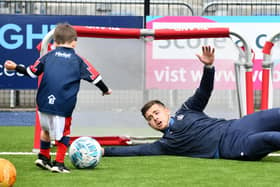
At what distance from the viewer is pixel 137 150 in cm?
748

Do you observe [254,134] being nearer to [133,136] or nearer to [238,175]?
[238,175]

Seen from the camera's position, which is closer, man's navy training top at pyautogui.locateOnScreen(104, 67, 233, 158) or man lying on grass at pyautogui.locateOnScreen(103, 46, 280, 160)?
man lying on grass at pyautogui.locateOnScreen(103, 46, 280, 160)

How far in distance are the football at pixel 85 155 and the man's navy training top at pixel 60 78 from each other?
34cm

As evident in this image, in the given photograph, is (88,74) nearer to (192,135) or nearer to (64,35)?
(64,35)

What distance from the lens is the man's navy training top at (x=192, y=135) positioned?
7355 mm

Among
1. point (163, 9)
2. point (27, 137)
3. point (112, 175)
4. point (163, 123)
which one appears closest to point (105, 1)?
point (163, 9)

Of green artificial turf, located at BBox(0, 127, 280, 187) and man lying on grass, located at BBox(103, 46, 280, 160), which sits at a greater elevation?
man lying on grass, located at BBox(103, 46, 280, 160)

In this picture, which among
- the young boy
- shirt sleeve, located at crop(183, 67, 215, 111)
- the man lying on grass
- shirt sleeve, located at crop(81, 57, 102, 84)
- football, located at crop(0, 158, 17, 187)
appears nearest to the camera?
football, located at crop(0, 158, 17, 187)

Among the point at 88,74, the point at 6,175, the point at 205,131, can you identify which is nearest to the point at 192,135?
the point at 205,131

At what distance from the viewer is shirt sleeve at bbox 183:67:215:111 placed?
7461mm

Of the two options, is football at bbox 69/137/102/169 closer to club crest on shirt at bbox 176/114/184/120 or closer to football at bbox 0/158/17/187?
club crest on shirt at bbox 176/114/184/120

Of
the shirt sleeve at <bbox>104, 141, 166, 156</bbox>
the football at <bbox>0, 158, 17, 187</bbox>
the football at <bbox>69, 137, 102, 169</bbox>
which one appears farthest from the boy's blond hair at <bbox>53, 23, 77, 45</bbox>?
the football at <bbox>0, 158, 17, 187</bbox>

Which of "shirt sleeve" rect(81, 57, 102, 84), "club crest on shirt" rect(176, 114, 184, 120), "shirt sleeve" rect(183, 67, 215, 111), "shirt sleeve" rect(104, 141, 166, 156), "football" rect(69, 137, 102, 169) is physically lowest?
"shirt sleeve" rect(104, 141, 166, 156)

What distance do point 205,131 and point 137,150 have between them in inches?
26.3
